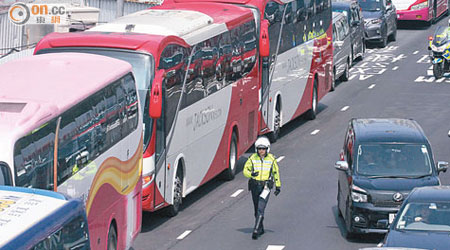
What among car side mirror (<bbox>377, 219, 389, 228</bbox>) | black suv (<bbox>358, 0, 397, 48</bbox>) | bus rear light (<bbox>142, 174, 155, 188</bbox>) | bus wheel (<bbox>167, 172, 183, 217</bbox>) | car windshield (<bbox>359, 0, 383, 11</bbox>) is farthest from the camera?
car windshield (<bbox>359, 0, 383, 11</bbox>)

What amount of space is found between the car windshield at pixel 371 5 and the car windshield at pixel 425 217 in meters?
30.1

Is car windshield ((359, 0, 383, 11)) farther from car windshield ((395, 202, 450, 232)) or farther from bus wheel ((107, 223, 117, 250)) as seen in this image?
car windshield ((395, 202, 450, 232))

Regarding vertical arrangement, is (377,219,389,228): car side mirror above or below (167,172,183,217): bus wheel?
above

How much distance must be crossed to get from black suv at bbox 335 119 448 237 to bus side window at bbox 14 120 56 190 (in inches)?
258

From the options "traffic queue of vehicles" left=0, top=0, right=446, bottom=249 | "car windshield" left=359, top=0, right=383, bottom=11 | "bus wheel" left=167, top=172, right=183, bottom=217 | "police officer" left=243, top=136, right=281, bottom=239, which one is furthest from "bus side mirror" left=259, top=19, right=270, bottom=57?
"car windshield" left=359, top=0, right=383, bottom=11

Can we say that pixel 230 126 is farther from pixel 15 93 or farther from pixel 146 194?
pixel 15 93

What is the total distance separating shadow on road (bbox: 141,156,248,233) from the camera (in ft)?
68.9

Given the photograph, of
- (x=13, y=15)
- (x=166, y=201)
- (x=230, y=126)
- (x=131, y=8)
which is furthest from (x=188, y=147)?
(x=131, y=8)

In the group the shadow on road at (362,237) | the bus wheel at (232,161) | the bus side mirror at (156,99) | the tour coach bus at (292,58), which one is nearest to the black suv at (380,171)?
the shadow on road at (362,237)

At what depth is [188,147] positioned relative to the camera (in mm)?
21781

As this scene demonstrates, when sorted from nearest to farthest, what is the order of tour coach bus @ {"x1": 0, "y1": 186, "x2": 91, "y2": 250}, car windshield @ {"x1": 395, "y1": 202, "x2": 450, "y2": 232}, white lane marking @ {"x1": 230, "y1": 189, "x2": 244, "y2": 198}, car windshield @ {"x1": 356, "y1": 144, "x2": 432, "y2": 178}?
tour coach bus @ {"x1": 0, "y1": 186, "x2": 91, "y2": 250} < car windshield @ {"x1": 395, "y1": 202, "x2": 450, "y2": 232} < car windshield @ {"x1": 356, "y1": 144, "x2": 432, "y2": 178} < white lane marking @ {"x1": 230, "y1": 189, "x2": 244, "y2": 198}

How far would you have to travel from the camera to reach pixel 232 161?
25016 millimetres

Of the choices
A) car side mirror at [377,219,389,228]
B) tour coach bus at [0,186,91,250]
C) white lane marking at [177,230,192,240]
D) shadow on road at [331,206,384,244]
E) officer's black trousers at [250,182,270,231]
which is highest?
tour coach bus at [0,186,91,250]

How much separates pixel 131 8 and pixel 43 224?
113 ft
